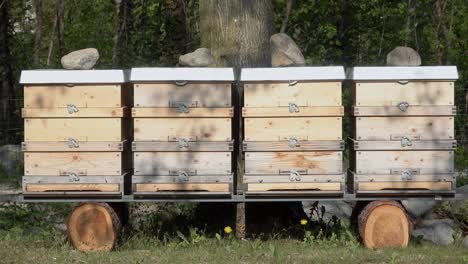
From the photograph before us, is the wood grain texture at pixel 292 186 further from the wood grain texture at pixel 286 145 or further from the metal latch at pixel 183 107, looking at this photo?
the metal latch at pixel 183 107

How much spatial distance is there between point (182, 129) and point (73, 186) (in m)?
1.16

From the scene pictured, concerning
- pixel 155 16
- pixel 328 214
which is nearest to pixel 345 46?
pixel 155 16

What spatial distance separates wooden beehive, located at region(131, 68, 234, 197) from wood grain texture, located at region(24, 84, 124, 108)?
217mm

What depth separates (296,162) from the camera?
697 centimetres

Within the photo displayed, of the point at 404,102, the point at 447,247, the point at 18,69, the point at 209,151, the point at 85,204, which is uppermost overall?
the point at 18,69

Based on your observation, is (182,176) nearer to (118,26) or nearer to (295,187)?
(295,187)

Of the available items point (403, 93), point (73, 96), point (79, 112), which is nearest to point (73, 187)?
point (79, 112)

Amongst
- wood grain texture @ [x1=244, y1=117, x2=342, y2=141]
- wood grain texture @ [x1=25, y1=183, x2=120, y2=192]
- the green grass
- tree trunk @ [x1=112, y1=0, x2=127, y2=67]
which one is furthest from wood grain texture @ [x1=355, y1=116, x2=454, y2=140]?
tree trunk @ [x1=112, y1=0, x2=127, y2=67]

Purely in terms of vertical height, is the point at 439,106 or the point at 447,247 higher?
the point at 439,106

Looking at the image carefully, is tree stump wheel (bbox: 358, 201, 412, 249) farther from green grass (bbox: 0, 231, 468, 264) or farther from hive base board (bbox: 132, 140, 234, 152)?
hive base board (bbox: 132, 140, 234, 152)

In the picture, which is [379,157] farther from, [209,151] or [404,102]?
[209,151]

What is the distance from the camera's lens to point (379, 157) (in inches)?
276

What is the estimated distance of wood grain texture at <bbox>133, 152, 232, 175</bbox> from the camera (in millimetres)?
6953

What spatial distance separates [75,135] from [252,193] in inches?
67.4
